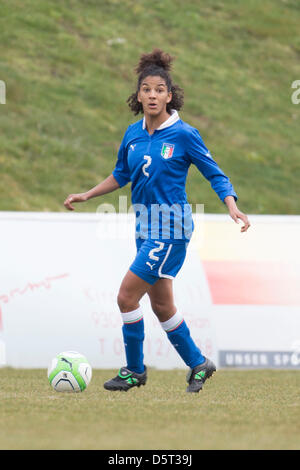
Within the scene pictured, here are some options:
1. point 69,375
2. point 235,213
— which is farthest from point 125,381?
point 235,213

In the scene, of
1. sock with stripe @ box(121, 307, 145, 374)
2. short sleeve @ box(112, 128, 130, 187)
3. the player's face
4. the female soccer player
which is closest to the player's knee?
the female soccer player

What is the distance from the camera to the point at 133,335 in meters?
6.09

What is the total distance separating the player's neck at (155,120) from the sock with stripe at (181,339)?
4.46ft

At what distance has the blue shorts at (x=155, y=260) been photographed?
5.82m

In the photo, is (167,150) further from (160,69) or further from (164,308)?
(164,308)

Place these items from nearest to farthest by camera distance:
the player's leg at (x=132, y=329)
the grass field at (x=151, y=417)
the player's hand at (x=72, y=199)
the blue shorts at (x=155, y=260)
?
the grass field at (x=151, y=417)
the blue shorts at (x=155, y=260)
the player's leg at (x=132, y=329)
the player's hand at (x=72, y=199)

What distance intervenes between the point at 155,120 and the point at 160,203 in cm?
62

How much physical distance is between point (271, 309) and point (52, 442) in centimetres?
534

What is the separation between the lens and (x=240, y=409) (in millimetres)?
5215

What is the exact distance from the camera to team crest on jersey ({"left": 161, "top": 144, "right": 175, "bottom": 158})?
5.88 meters

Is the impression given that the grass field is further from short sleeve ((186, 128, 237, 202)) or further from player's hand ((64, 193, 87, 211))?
short sleeve ((186, 128, 237, 202))

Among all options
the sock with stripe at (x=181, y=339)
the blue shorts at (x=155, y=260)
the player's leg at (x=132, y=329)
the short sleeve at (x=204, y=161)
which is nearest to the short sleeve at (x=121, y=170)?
the short sleeve at (x=204, y=161)

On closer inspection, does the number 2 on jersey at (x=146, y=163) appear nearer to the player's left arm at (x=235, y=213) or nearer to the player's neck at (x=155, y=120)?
the player's neck at (x=155, y=120)

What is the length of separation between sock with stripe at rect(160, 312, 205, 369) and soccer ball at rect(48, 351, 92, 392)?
67 cm
